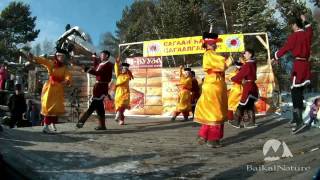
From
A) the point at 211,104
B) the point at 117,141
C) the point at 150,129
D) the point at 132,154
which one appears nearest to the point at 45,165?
the point at 132,154

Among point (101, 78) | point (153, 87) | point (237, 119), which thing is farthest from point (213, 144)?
point (153, 87)

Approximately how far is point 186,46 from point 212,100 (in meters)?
8.43

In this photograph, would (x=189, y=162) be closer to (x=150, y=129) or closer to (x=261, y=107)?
(x=150, y=129)

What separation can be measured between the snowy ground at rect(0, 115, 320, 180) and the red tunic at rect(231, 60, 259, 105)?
1027 mm

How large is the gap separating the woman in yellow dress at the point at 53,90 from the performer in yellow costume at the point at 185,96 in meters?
4.60

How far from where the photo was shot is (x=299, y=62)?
9539 mm

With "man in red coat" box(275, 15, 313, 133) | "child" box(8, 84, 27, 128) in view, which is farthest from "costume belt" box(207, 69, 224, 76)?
"child" box(8, 84, 27, 128)

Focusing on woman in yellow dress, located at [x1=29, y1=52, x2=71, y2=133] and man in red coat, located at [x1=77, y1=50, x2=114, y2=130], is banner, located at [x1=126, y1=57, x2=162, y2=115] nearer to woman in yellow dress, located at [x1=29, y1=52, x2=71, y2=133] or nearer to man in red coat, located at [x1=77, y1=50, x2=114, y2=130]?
man in red coat, located at [x1=77, y1=50, x2=114, y2=130]

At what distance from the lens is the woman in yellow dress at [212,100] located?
877 cm

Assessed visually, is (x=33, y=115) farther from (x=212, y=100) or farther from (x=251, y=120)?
(x=212, y=100)

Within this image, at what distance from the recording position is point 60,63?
11117 millimetres

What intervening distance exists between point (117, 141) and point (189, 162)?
2.54 meters

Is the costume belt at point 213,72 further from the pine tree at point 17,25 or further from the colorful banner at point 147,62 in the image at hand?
the pine tree at point 17,25

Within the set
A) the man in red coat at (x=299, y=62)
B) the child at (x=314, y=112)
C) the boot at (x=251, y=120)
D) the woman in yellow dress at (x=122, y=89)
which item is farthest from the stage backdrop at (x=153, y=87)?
the man in red coat at (x=299, y=62)
